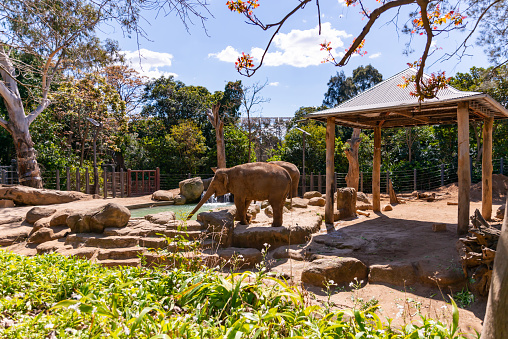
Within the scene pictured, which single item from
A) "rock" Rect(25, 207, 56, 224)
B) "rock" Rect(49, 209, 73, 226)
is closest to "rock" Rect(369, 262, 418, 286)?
"rock" Rect(49, 209, 73, 226)

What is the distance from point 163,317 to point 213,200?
541 inches

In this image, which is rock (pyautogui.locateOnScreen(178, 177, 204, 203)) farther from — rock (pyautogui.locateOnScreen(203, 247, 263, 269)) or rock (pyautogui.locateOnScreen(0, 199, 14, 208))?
rock (pyautogui.locateOnScreen(203, 247, 263, 269))

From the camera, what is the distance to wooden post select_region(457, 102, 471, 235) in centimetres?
689

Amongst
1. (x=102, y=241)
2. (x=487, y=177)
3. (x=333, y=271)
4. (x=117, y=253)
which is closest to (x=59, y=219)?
(x=102, y=241)

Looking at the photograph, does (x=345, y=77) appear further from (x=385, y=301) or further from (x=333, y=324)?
(x=333, y=324)

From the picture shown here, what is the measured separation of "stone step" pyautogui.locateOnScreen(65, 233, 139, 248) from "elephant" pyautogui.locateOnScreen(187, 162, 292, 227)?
56.6 inches

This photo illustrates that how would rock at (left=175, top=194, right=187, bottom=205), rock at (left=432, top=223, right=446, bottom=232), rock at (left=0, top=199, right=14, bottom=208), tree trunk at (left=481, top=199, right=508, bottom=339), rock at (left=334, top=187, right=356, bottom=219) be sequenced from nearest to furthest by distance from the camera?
tree trunk at (left=481, top=199, right=508, bottom=339), rock at (left=432, top=223, right=446, bottom=232), rock at (left=334, top=187, right=356, bottom=219), rock at (left=0, top=199, right=14, bottom=208), rock at (left=175, top=194, right=187, bottom=205)

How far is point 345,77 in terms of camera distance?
3145 cm

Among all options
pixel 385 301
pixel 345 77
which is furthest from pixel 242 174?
pixel 345 77

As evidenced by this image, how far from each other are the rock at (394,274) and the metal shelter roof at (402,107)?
3.17 meters

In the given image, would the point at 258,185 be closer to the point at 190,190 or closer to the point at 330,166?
the point at 330,166

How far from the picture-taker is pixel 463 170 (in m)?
6.93

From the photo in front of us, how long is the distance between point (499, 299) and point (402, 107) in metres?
6.38

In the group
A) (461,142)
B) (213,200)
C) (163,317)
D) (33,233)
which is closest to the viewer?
(163,317)
